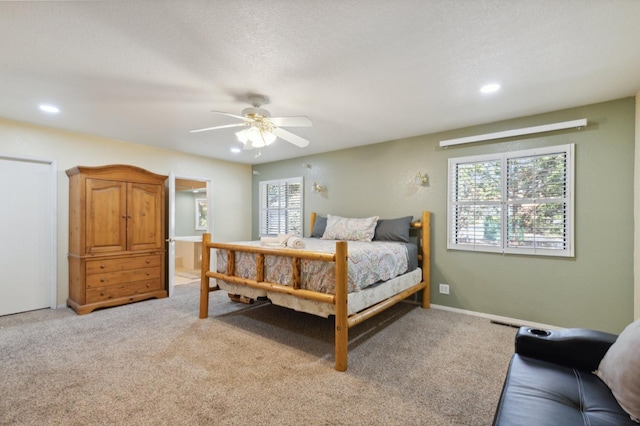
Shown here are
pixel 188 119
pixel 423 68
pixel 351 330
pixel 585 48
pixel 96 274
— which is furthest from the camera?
pixel 96 274

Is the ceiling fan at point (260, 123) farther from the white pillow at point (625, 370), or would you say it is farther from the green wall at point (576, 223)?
the white pillow at point (625, 370)

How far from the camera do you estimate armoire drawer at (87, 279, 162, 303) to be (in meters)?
3.59

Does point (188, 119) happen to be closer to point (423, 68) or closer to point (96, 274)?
point (96, 274)

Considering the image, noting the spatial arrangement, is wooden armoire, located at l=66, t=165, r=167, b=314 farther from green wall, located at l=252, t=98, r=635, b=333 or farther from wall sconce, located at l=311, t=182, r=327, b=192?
green wall, located at l=252, t=98, r=635, b=333

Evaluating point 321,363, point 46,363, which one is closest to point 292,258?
point 321,363

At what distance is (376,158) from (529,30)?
2.68m

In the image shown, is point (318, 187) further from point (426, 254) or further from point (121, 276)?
point (121, 276)

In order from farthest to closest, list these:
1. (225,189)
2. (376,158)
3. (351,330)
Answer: (225,189), (376,158), (351,330)

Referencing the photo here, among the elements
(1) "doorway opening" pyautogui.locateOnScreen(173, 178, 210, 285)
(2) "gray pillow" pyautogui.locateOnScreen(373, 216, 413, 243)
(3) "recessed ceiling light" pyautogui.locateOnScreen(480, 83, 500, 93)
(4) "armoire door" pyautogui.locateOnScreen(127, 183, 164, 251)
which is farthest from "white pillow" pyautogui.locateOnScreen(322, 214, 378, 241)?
(1) "doorway opening" pyautogui.locateOnScreen(173, 178, 210, 285)

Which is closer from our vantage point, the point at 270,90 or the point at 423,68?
the point at 423,68

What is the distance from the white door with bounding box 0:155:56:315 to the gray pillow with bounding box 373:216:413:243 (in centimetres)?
434

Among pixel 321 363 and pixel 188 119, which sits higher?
pixel 188 119

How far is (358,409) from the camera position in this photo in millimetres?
1754

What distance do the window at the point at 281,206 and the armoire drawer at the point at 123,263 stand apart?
214cm
